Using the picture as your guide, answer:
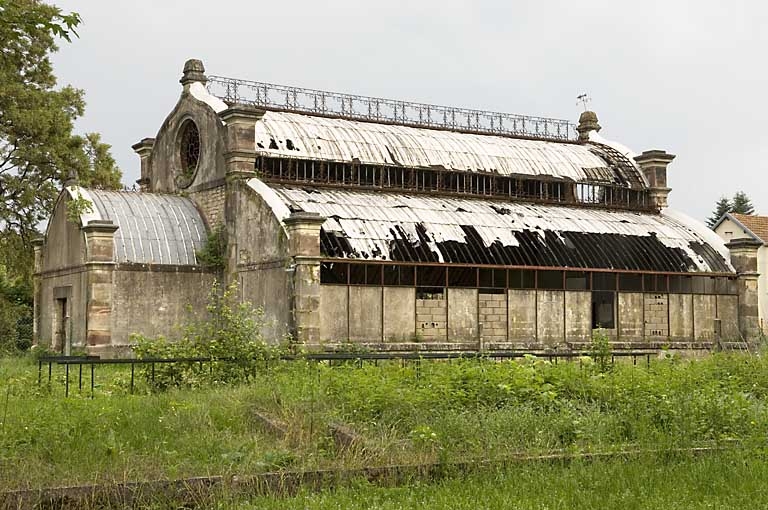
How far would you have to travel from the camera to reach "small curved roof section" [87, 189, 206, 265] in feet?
106

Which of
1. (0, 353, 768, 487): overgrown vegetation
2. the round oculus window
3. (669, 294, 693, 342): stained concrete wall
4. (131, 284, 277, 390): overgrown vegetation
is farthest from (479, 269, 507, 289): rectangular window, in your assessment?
(0, 353, 768, 487): overgrown vegetation

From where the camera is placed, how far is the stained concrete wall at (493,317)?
32.8 metres

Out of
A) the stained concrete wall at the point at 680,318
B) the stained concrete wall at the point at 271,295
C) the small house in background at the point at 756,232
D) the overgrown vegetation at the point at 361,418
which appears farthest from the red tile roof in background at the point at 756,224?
the overgrown vegetation at the point at 361,418

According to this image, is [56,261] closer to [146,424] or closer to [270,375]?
[270,375]

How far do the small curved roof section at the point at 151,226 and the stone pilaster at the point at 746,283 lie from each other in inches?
761

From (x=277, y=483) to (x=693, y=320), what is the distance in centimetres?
2793

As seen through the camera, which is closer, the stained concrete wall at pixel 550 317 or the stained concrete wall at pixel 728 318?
the stained concrete wall at pixel 550 317

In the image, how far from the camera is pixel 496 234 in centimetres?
3447

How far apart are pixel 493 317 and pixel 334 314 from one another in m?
5.73

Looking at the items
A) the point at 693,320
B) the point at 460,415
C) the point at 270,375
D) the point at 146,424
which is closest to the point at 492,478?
the point at 460,415

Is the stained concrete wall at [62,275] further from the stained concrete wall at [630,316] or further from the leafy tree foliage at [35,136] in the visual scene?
the stained concrete wall at [630,316]

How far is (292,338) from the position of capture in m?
28.6

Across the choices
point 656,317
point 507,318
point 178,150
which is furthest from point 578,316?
point 178,150

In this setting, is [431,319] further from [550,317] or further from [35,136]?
[35,136]
